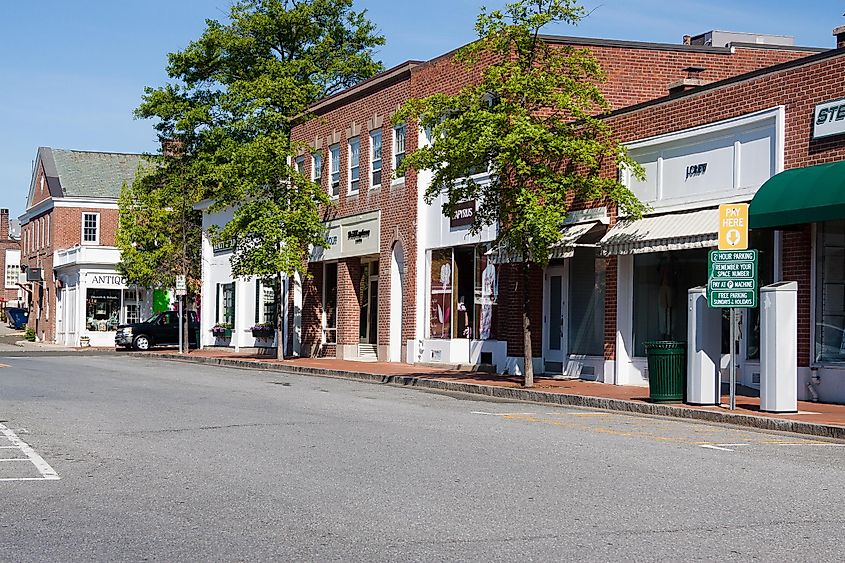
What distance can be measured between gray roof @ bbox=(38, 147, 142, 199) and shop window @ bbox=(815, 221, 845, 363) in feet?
160

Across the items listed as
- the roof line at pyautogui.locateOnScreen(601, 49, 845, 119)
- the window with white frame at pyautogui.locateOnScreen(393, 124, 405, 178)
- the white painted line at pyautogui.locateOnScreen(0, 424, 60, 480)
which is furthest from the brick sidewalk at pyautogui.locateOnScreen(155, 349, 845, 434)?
the white painted line at pyautogui.locateOnScreen(0, 424, 60, 480)

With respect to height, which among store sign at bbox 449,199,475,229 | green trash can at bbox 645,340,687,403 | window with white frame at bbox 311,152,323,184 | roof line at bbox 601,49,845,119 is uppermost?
window with white frame at bbox 311,152,323,184

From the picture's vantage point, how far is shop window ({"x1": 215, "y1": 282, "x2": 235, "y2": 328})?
45.7 meters

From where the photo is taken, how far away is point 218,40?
47.4m

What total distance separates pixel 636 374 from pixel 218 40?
3005 centimetres

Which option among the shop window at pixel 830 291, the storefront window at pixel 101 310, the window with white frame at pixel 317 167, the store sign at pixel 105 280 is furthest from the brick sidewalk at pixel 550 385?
the store sign at pixel 105 280

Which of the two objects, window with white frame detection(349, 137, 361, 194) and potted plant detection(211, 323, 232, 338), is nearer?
window with white frame detection(349, 137, 361, 194)

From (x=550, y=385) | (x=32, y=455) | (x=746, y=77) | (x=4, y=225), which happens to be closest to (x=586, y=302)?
(x=550, y=385)

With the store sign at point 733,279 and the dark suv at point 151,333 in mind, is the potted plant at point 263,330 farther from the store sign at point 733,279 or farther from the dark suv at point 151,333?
the store sign at point 733,279

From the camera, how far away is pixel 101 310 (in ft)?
193

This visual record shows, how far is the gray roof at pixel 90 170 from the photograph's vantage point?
62.4 metres

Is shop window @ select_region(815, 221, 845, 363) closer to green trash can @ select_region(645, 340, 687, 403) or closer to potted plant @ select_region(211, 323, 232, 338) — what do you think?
green trash can @ select_region(645, 340, 687, 403)

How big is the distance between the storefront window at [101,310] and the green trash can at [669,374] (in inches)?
1758

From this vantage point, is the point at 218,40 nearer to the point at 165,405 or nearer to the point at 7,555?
the point at 165,405
